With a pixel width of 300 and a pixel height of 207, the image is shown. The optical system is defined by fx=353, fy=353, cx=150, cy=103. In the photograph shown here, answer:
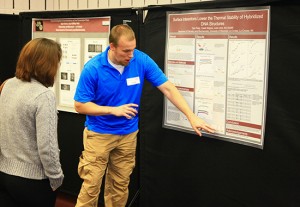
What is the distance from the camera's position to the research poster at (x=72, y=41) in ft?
10.00

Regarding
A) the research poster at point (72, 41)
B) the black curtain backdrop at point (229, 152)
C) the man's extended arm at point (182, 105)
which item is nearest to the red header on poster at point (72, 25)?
the research poster at point (72, 41)

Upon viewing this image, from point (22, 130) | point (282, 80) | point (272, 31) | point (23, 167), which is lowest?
point (23, 167)

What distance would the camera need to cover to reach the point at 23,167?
1.70 meters

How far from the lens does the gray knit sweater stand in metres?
1.64

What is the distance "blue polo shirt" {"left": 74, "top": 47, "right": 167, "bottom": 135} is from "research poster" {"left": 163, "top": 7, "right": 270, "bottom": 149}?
17 centimetres

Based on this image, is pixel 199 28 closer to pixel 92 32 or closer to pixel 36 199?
pixel 92 32

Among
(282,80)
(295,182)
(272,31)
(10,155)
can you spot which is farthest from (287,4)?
(10,155)

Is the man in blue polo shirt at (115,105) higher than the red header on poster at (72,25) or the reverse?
the reverse

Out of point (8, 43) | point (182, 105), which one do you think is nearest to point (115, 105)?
point (182, 105)

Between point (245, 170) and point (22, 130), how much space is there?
1.36 metres

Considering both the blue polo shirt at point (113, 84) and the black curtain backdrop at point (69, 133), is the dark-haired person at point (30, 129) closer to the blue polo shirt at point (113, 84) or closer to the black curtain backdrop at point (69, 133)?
the blue polo shirt at point (113, 84)

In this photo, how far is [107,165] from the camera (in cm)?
275

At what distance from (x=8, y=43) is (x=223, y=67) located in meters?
2.38

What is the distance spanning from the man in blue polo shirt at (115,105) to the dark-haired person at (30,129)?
26.1 inches
